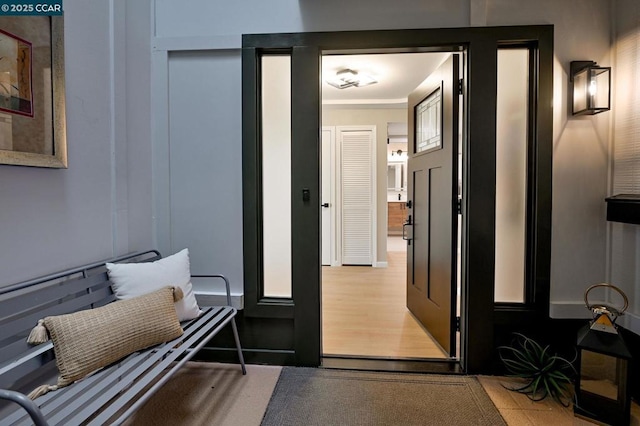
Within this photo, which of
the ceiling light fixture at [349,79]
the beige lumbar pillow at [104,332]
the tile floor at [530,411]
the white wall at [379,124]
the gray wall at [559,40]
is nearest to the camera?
the beige lumbar pillow at [104,332]

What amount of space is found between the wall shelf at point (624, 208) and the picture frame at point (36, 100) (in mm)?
2985

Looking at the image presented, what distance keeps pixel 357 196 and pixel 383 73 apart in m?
2.05

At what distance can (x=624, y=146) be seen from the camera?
195 centimetres

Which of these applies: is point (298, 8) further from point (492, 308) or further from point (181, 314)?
point (492, 308)

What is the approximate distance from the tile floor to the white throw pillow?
1801 millimetres

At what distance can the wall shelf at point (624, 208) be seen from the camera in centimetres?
179

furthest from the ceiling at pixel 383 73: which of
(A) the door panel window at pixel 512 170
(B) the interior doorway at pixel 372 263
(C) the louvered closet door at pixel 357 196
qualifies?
(A) the door panel window at pixel 512 170

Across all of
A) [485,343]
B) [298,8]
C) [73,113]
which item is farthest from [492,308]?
[73,113]

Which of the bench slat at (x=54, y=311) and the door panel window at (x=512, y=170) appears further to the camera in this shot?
the door panel window at (x=512, y=170)

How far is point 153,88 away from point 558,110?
2650 millimetres

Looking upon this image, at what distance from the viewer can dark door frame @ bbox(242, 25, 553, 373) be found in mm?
2051

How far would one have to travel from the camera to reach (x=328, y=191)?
529cm

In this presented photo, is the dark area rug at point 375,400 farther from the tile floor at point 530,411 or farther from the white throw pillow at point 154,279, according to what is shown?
the white throw pillow at point 154,279

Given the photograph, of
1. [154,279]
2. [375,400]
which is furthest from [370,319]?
[154,279]
